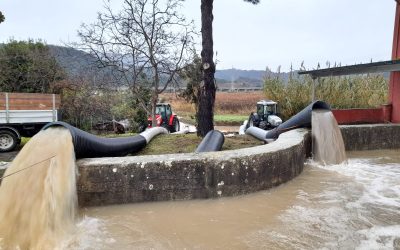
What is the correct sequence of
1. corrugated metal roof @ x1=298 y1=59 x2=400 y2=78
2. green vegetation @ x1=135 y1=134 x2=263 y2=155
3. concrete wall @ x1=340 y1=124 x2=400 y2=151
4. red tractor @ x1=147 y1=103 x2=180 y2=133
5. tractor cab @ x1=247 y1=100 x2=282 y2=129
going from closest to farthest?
green vegetation @ x1=135 y1=134 x2=263 y2=155 < concrete wall @ x1=340 y1=124 x2=400 y2=151 < corrugated metal roof @ x1=298 y1=59 x2=400 y2=78 < tractor cab @ x1=247 y1=100 x2=282 y2=129 < red tractor @ x1=147 y1=103 x2=180 y2=133

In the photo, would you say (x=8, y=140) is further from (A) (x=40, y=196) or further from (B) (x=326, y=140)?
(B) (x=326, y=140)

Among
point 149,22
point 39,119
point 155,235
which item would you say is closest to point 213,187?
point 155,235

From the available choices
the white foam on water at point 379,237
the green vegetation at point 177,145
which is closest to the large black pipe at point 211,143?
the green vegetation at point 177,145

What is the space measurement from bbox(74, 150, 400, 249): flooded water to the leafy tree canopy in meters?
16.9

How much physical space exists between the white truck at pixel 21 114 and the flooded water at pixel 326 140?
10.6 m

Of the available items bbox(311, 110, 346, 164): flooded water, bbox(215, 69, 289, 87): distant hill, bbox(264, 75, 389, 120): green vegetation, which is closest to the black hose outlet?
bbox(311, 110, 346, 164): flooded water

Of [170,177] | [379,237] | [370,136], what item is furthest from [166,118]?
[379,237]

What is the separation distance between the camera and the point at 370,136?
8.58m

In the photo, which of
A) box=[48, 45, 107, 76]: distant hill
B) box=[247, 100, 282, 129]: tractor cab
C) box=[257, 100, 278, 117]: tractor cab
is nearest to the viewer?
box=[247, 100, 282, 129]: tractor cab

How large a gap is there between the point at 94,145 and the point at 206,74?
137 inches

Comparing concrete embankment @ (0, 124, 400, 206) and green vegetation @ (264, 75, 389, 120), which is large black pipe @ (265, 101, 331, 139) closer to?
concrete embankment @ (0, 124, 400, 206)

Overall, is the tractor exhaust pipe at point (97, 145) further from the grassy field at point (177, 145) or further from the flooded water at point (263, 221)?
the flooded water at point (263, 221)

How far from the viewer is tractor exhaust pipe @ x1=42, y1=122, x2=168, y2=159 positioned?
430 centimetres

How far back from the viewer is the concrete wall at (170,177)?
4.15 metres
